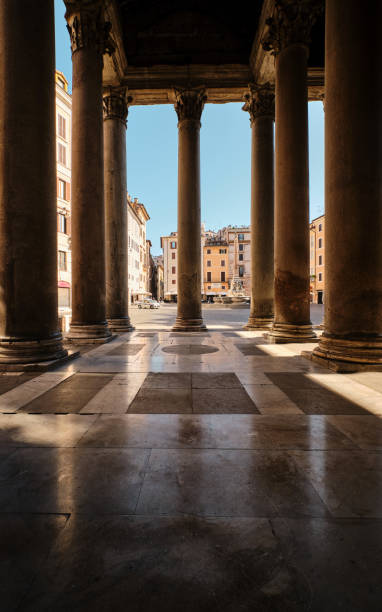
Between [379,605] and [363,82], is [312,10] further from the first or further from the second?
[379,605]

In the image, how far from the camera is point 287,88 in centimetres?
1052

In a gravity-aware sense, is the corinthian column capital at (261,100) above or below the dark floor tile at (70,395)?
above

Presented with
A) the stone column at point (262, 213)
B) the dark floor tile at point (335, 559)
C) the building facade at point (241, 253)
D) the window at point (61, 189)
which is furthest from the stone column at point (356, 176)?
the building facade at point (241, 253)

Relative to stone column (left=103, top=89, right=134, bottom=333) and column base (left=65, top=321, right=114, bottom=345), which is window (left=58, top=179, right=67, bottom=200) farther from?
column base (left=65, top=321, right=114, bottom=345)

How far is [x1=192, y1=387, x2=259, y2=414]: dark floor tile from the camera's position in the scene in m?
4.46

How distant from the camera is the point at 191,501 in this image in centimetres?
251

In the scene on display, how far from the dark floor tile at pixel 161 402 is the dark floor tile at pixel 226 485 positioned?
1.16 m

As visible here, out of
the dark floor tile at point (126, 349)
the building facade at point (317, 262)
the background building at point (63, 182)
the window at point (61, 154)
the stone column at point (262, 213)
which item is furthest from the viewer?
the building facade at point (317, 262)

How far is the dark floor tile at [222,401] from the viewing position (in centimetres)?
446

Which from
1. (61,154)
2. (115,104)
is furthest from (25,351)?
(61,154)

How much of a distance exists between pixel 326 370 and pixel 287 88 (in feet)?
29.6

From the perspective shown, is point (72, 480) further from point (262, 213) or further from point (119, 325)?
point (262, 213)

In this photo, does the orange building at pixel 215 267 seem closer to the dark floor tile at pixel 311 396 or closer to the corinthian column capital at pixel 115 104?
the corinthian column capital at pixel 115 104

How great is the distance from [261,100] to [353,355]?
1370 cm
